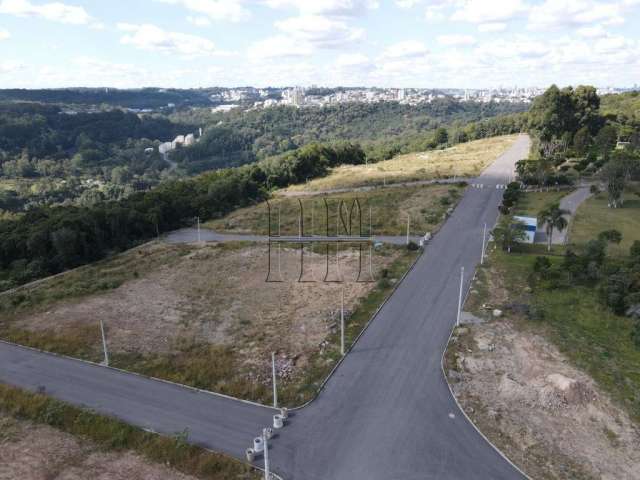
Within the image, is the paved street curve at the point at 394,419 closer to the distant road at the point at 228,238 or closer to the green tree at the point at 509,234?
the green tree at the point at 509,234

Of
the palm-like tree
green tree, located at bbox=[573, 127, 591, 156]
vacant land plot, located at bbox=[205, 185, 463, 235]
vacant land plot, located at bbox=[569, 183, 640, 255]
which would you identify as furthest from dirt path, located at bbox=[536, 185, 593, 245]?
green tree, located at bbox=[573, 127, 591, 156]

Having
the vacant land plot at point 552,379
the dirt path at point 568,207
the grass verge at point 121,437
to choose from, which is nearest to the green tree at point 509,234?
the dirt path at point 568,207

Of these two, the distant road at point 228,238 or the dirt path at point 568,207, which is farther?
the distant road at point 228,238

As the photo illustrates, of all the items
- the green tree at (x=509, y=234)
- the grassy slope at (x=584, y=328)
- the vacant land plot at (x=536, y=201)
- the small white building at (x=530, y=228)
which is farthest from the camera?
the vacant land plot at (x=536, y=201)

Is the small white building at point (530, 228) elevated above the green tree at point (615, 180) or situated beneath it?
situated beneath

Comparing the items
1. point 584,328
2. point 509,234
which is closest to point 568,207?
point 509,234

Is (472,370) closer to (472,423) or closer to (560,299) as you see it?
(472,423)

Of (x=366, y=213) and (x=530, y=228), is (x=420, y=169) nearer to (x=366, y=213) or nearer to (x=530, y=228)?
(x=366, y=213)

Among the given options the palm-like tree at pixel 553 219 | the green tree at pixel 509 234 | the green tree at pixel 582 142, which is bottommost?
the green tree at pixel 509 234
